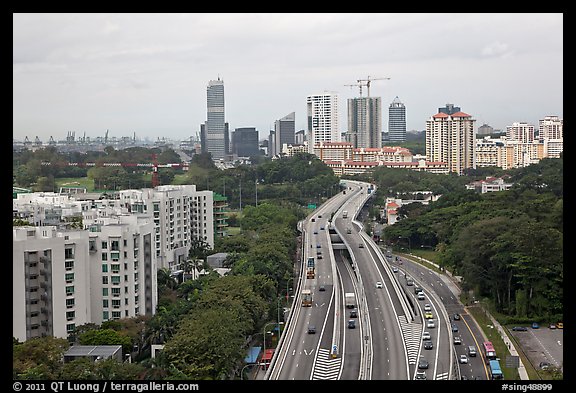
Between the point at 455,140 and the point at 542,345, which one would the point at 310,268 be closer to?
the point at 542,345

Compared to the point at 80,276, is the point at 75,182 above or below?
above

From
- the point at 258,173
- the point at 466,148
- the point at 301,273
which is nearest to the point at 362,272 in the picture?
the point at 301,273

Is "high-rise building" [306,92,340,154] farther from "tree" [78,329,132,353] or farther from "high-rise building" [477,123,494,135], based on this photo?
"tree" [78,329,132,353]

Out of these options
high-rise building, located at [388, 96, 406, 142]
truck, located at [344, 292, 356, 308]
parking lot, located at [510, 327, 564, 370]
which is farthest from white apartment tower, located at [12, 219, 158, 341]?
high-rise building, located at [388, 96, 406, 142]

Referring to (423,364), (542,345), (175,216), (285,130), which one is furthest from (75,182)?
(285,130)

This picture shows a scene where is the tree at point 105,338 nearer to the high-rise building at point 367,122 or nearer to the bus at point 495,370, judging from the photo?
the bus at point 495,370
